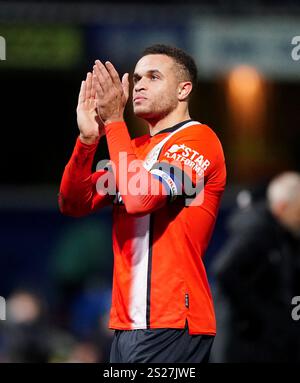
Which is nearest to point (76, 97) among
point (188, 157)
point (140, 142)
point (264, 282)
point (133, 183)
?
point (264, 282)

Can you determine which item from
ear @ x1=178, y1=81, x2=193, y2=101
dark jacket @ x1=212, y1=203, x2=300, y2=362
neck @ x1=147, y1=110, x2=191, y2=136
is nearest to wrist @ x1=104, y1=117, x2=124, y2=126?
A: neck @ x1=147, y1=110, x2=191, y2=136

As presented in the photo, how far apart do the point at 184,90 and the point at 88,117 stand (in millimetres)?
505

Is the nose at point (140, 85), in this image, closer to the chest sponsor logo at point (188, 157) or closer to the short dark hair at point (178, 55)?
the short dark hair at point (178, 55)

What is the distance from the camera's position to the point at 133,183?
5133 mm

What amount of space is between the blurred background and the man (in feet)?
25.8

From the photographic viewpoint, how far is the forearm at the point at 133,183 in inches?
200

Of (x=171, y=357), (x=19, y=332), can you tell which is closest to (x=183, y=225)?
(x=171, y=357)

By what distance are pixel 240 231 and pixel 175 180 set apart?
2.62 meters

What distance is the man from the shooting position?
519 centimetres

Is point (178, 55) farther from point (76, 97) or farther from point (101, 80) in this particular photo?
point (76, 97)

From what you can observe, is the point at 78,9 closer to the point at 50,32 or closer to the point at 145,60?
the point at 50,32

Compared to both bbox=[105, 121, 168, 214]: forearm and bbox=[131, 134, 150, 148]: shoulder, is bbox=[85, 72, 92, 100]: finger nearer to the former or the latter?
bbox=[131, 134, 150, 148]: shoulder

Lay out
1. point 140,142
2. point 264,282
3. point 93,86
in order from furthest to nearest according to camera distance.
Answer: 1. point 264,282
2. point 140,142
3. point 93,86

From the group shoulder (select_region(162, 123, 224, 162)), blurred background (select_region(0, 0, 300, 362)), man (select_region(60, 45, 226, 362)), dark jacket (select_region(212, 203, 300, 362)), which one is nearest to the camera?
man (select_region(60, 45, 226, 362))
